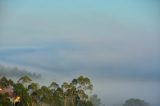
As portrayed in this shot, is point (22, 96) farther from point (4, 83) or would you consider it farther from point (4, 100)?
point (4, 83)

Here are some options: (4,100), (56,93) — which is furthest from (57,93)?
(4,100)

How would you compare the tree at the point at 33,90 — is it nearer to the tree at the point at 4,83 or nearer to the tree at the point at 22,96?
the tree at the point at 4,83

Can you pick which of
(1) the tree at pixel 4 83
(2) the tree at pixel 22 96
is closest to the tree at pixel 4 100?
(2) the tree at pixel 22 96

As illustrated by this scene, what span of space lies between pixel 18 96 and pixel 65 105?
2473cm

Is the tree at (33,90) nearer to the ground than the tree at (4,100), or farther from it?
farther from it

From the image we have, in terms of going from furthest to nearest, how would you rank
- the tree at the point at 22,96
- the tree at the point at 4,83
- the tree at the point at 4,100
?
the tree at the point at 4,83 → the tree at the point at 22,96 → the tree at the point at 4,100

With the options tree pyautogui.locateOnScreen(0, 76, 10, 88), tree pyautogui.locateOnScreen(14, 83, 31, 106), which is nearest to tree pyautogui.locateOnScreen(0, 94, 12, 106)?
tree pyautogui.locateOnScreen(14, 83, 31, 106)

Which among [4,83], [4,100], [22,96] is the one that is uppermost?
[4,83]

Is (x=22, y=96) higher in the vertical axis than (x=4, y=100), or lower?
higher

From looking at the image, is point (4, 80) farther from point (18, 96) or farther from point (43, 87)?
point (18, 96)

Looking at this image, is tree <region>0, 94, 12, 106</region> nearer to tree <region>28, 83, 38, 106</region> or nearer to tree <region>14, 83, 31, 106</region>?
tree <region>14, 83, 31, 106</region>

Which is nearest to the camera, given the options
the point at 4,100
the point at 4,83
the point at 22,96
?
the point at 4,100

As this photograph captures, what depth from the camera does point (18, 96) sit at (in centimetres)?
5247

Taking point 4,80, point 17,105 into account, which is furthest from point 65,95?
point 17,105
